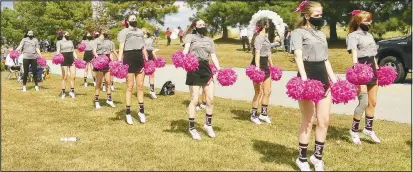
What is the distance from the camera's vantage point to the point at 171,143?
25.5 feet

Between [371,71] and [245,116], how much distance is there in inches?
159

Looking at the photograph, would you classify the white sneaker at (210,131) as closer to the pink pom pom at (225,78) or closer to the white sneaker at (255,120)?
the pink pom pom at (225,78)

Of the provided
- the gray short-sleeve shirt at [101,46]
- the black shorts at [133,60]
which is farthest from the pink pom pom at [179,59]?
the gray short-sleeve shirt at [101,46]

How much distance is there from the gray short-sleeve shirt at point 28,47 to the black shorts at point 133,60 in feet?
23.2

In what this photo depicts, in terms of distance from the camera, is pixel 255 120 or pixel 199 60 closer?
pixel 199 60

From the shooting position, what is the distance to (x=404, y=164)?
22.1 feet

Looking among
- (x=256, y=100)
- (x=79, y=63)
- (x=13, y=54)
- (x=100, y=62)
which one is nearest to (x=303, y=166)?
(x=256, y=100)

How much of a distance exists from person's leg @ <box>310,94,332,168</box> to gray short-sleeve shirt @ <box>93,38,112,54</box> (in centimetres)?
824

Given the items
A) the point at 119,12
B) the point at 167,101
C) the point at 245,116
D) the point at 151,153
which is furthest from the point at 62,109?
the point at 119,12

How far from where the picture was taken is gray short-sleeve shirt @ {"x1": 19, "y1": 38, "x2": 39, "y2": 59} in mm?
15203

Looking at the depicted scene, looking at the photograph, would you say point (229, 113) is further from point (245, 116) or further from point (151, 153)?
point (151, 153)

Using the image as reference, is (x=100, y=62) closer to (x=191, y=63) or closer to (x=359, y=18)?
(x=191, y=63)

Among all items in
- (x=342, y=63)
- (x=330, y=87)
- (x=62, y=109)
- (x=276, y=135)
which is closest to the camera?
(x=330, y=87)

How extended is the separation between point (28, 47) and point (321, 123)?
12073mm
